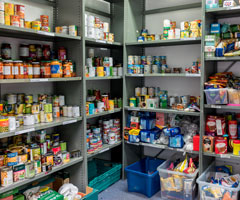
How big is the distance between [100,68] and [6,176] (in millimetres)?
1775

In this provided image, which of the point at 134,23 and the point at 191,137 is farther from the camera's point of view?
the point at 134,23

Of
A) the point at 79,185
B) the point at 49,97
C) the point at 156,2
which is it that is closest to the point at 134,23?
the point at 156,2

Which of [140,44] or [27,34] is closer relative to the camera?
[27,34]

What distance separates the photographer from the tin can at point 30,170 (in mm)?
2775

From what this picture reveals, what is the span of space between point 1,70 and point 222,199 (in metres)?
2.72

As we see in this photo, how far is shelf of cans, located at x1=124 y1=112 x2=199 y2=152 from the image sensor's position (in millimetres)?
3668

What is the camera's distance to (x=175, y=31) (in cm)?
367

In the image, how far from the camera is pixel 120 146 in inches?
173

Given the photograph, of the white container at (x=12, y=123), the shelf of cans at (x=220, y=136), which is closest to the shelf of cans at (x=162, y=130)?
the shelf of cans at (x=220, y=136)

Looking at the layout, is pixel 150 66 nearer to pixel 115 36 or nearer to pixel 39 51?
pixel 115 36

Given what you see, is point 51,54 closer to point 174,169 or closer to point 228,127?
point 174,169

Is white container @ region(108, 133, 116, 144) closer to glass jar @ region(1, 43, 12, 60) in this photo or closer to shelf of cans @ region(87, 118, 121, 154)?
shelf of cans @ region(87, 118, 121, 154)

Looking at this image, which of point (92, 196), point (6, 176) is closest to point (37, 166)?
point (6, 176)

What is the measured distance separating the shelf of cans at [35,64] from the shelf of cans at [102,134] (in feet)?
2.84
